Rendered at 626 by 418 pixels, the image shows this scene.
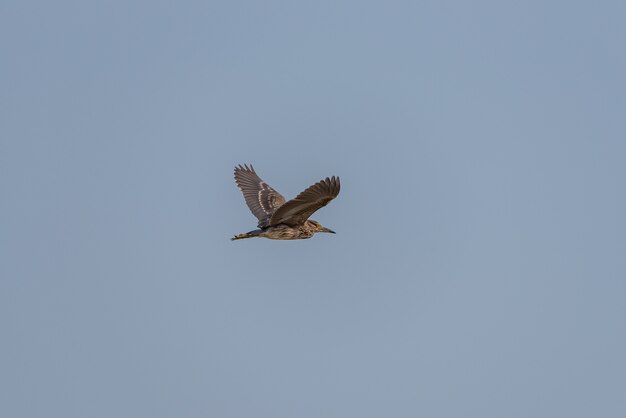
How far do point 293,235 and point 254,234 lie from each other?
83 centimetres

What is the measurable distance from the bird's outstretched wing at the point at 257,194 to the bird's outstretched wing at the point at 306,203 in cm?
94

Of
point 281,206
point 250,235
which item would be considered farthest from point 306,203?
point 250,235

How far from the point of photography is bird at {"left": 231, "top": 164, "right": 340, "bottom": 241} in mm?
20625

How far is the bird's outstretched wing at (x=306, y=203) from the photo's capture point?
2031 cm

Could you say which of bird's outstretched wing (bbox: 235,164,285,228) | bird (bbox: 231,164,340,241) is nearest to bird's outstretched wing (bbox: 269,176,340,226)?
bird (bbox: 231,164,340,241)

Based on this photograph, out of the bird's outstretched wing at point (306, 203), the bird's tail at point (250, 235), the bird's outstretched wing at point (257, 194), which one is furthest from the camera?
the bird's outstretched wing at point (257, 194)

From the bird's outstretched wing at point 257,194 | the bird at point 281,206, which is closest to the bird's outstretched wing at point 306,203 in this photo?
the bird at point 281,206


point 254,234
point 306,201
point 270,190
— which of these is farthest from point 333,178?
point 270,190

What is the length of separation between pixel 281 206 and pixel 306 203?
508mm

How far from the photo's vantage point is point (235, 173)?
2677 centimetres

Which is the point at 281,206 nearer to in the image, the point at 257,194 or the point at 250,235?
the point at 250,235

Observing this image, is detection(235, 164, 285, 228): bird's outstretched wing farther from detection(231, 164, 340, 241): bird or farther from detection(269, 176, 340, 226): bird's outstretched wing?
detection(269, 176, 340, 226): bird's outstretched wing

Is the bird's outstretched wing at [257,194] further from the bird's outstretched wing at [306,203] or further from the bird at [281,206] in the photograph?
the bird's outstretched wing at [306,203]

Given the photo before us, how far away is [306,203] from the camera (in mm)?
21281
